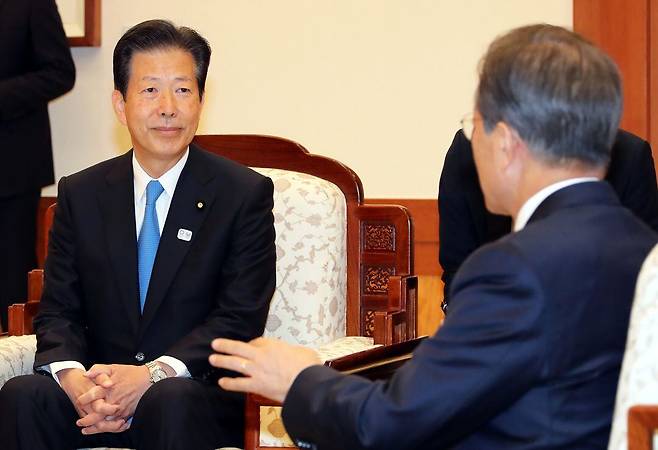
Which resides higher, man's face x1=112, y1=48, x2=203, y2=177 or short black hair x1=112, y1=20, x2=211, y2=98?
short black hair x1=112, y1=20, x2=211, y2=98

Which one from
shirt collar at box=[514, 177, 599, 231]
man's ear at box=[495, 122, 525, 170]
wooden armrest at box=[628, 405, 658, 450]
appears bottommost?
wooden armrest at box=[628, 405, 658, 450]

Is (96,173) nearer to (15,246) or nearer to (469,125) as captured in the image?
(15,246)

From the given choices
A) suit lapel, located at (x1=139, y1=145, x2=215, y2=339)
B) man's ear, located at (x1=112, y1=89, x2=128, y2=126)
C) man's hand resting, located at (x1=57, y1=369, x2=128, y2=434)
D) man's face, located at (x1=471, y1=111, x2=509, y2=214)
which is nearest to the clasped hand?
man's hand resting, located at (x1=57, y1=369, x2=128, y2=434)

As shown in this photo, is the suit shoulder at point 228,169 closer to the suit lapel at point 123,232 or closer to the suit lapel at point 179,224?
the suit lapel at point 179,224

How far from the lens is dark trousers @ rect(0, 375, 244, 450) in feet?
10.1

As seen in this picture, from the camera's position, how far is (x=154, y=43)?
11.6 feet

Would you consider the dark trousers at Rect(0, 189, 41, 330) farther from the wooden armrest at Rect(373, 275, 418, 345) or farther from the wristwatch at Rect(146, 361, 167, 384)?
the wooden armrest at Rect(373, 275, 418, 345)

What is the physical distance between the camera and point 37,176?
15.9 feet

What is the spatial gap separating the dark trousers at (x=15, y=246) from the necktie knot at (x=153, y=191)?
4.57 ft

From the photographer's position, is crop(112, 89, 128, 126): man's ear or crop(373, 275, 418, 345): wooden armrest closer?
crop(373, 275, 418, 345): wooden armrest

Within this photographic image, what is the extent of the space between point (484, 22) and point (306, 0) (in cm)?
75

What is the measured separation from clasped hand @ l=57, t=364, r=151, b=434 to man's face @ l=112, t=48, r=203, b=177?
68 centimetres

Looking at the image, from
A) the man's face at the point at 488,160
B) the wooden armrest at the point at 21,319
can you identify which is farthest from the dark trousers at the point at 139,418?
the man's face at the point at 488,160

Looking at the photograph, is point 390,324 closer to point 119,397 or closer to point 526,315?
point 119,397
